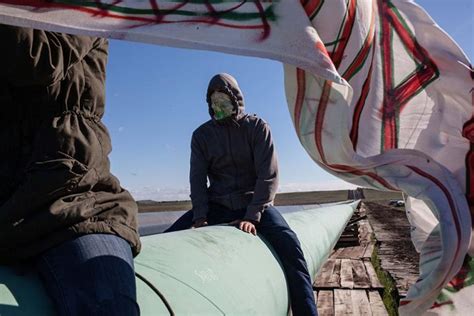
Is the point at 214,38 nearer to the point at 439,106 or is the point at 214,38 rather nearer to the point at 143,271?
the point at 439,106

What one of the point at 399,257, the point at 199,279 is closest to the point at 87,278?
the point at 199,279

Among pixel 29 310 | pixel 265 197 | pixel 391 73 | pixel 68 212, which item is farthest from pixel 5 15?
pixel 265 197

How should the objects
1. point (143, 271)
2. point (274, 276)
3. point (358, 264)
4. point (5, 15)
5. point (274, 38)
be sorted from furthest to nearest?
point (358, 264)
point (274, 276)
point (143, 271)
point (274, 38)
point (5, 15)

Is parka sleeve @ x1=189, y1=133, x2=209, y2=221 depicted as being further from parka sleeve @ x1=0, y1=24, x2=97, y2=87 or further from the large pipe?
parka sleeve @ x1=0, y1=24, x2=97, y2=87

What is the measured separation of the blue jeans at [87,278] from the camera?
1155mm

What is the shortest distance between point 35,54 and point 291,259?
2.00m

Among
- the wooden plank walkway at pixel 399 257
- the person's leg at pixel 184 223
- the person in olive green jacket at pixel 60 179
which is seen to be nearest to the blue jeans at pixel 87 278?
the person in olive green jacket at pixel 60 179

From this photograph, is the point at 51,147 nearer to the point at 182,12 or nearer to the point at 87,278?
the point at 87,278

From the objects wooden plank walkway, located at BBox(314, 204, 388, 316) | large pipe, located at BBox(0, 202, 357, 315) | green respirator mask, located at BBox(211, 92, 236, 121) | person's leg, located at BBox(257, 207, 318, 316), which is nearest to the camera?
large pipe, located at BBox(0, 202, 357, 315)

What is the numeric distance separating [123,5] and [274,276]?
1948 millimetres

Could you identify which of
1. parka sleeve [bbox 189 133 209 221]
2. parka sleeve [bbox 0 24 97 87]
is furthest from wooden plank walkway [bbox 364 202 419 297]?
parka sleeve [bbox 0 24 97 87]

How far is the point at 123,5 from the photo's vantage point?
938mm

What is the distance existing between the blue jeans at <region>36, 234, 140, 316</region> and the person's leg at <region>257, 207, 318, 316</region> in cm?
163

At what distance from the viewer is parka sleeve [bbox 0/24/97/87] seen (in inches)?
43.7
